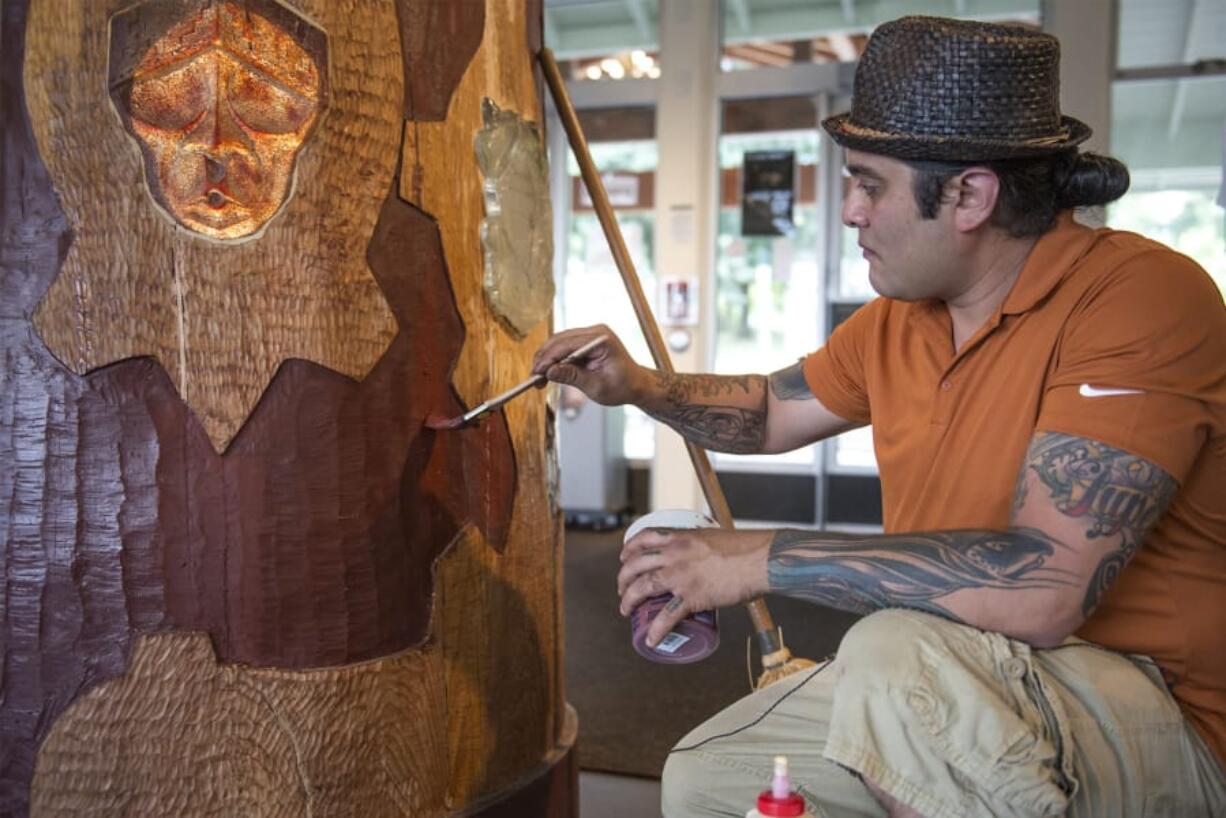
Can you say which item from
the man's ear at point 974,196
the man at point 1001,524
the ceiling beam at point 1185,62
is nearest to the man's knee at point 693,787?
the man at point 1001,524

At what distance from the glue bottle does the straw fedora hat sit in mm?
858

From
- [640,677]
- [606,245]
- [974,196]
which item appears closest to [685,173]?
[606,245]

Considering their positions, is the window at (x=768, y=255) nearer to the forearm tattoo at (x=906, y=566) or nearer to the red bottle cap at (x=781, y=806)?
the forearm tattoo at (x=906, y=566)

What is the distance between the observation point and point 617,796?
273cm

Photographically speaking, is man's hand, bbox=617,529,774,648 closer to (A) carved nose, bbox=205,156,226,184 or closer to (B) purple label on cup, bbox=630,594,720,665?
(B) purple label on cup, bbox=630,594,720,665

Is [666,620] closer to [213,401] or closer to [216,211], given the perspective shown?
[213,401]

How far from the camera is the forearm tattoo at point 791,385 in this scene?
2133 millimetres

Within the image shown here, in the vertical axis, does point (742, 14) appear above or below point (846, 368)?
above

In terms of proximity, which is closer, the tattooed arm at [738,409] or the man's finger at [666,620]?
the man's finger at [666,620]

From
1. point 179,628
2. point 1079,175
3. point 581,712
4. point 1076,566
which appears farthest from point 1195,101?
point 179,628

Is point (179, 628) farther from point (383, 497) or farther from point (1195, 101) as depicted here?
point (1195, 101)

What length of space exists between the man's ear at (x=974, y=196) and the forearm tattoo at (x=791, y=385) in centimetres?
58

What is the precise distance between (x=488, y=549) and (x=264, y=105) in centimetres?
79

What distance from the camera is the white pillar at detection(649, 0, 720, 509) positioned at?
675 cm
